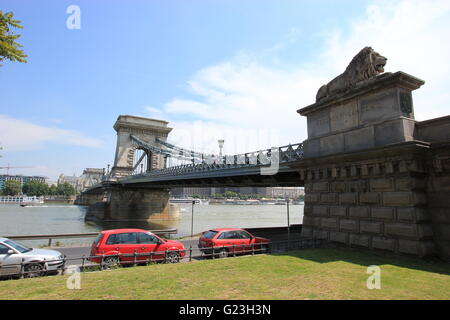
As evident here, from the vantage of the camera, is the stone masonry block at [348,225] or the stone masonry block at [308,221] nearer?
the stone masonry block at [348,225]

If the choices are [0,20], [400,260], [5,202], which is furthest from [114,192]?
[5,202]

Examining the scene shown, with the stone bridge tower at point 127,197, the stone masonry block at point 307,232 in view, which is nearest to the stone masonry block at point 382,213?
the stone masonry block at point 307,232

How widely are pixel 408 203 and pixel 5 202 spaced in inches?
6167

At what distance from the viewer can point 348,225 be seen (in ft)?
40.1

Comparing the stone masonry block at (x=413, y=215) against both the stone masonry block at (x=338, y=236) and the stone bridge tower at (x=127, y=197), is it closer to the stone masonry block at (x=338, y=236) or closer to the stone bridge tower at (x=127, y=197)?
the stone masonry block at (x=338, y=236)

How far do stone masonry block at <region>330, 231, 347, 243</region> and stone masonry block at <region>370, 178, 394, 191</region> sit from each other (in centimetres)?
239

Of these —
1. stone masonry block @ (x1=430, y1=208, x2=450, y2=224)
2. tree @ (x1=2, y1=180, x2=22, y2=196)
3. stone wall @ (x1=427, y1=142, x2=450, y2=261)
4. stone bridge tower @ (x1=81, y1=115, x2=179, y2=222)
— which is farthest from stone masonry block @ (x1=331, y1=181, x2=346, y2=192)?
tree @ (x1=2, y1=180, x2=22, y2=196)

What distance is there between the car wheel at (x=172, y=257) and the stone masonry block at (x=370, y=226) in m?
7.16

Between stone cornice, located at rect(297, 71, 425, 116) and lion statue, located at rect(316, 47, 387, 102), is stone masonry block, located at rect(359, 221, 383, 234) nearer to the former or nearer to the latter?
stone cornice, located at rect(297, 71, 425, 116)

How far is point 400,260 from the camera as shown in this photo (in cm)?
984

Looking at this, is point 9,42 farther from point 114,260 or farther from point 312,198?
point 312,198

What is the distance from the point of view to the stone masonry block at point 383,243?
10385mm

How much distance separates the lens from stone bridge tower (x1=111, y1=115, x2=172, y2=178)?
72.4 m

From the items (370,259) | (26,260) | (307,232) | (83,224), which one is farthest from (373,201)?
(83,224)
